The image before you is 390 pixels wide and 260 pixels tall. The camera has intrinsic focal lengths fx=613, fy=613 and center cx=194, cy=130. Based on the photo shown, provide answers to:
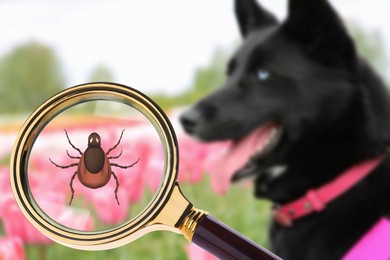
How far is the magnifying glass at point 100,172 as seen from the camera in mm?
307

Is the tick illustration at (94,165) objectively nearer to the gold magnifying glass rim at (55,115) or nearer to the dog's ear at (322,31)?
the gold magnifying glass rim at (55,115)

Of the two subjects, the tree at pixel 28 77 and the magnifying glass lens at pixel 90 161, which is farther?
the tree at pixel 28 77

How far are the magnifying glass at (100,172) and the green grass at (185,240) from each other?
32cm

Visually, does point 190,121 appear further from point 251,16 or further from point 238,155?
point 251,16

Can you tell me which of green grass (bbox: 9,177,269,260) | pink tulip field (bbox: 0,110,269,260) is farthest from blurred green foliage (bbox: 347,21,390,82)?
pink tulip field (bbox: 0,110,269,260)

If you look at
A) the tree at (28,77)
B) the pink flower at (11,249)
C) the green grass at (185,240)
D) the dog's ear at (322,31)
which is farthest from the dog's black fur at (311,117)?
the tree at (28,77)

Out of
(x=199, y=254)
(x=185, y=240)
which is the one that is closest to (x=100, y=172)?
(x=199, y=254)

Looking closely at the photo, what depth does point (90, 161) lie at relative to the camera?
0.34m

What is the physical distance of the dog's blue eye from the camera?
934mm

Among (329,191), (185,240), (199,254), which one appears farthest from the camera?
(185,240)

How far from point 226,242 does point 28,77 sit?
202 cm

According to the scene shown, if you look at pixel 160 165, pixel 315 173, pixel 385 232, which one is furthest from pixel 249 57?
pixel 160 165

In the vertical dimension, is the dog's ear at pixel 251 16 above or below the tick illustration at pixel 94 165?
above

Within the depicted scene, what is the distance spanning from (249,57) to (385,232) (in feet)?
1.24
